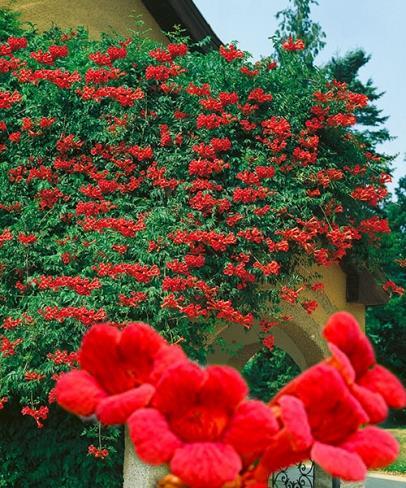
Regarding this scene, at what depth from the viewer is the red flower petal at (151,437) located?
2.07 ft

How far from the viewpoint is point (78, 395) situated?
0.70m

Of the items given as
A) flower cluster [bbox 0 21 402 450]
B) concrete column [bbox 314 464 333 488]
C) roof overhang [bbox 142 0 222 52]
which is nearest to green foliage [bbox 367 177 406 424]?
roof overhang [bbox 142 0 222 52]

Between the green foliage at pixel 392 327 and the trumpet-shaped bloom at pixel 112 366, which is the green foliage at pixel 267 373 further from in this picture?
the trumpet-shaped bloom at pixel 112 366

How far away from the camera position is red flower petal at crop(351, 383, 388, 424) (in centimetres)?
68

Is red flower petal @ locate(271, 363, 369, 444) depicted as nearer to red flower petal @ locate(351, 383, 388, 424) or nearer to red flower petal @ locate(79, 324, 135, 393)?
red flower petal @ locate(351, 383, 388, 424)

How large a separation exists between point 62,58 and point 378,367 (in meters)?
6.31

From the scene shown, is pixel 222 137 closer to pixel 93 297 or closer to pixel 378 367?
pixel 93 297

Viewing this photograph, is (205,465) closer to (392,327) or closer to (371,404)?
(371,404)

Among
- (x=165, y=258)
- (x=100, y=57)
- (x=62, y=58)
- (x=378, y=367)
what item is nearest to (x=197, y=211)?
(x=165, y=258)

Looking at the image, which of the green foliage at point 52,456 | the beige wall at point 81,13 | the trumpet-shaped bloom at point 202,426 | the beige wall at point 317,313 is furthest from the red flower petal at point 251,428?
the beige wall at point 81,13

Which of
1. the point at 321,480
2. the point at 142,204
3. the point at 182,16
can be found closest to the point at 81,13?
the point at 182,16

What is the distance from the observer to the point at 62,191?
5969mm

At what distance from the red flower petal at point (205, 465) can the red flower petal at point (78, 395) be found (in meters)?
0.10

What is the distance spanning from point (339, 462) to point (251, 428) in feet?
0.26
